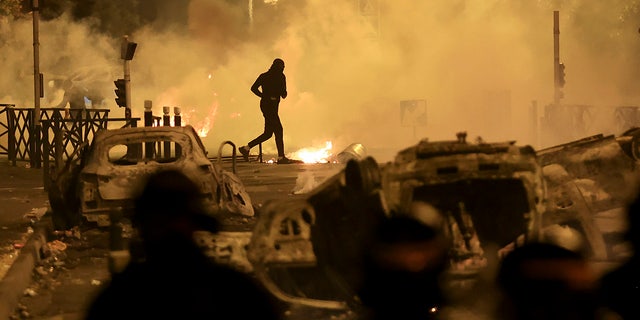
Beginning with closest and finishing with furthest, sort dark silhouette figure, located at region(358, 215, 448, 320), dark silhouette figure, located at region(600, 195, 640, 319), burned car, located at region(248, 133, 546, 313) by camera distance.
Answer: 1. dark silhouette figure, located at region(600, 195, 640, 319)
2. dark silhouette figure, located at region(358, 215, 448, 320)
3. burned car, located at region(248, 133, 546, 313)

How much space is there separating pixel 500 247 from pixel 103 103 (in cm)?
3447

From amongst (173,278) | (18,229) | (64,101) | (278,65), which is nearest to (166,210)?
(173,278)

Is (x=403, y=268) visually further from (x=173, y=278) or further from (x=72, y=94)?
(x=72, y=94)

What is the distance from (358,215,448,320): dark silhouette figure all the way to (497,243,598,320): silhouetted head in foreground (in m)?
0.90

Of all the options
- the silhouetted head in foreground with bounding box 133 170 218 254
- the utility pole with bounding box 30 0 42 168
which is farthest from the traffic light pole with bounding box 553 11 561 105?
the silhouetted head in foreground with bounding box 133 170 218 254

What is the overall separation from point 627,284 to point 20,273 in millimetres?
6285

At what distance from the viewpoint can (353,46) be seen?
33.1 m

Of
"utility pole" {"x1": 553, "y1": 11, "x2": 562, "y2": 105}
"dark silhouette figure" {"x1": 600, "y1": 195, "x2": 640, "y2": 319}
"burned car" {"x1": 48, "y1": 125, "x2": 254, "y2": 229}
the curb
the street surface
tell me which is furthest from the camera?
"utility pole" {"x1": 553, "y1": 11, "x2": 562, "y2": 105}

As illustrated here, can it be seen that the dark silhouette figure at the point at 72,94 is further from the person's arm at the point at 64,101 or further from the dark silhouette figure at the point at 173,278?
the dark silhouette figure at the point at 173,278

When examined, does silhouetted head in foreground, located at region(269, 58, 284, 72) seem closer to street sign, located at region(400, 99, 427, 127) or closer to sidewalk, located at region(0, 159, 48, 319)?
street sign, located at region(400, 99, 427, 127)

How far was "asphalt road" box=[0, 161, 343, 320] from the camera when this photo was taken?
8820mm

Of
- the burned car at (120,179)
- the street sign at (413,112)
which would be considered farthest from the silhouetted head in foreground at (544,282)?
the street sign at (413,112)

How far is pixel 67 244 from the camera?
1194 cm

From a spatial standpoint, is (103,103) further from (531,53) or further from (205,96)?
(531,53)
